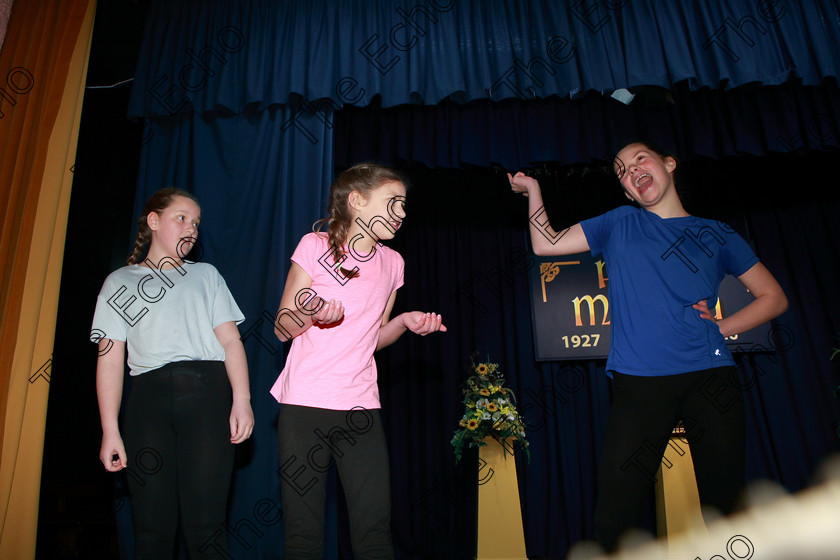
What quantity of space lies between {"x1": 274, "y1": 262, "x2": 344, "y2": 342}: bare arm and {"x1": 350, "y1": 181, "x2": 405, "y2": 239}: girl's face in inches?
11.1

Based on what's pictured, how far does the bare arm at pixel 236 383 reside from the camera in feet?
6.12

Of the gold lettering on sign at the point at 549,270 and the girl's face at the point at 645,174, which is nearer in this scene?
the girl's face at the point at 645,174

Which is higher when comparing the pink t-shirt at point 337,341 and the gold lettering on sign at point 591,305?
the gold lettering on sign at point 591,305

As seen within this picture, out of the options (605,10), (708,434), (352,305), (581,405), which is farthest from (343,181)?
(581,405)

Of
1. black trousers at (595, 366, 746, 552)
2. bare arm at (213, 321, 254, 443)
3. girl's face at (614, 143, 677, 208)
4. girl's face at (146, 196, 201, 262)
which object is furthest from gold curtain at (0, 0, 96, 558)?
girl's face at (614, 143, 677, 208)

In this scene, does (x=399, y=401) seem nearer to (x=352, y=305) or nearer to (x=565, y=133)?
(x=565, y=133)

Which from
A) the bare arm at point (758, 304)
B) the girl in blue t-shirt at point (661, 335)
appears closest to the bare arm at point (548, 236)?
the girl in blue t-shirt at point (661, 335)

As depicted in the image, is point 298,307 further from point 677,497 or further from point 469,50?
point 677,497

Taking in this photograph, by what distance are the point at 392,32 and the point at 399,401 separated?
2.22 m

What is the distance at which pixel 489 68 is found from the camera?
2.98 meters

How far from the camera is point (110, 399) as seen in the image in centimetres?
182

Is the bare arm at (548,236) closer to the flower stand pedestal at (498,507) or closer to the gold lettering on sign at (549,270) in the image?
the flower stand pedestal at (498,507)

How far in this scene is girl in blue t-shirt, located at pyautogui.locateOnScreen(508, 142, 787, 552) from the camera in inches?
61.2

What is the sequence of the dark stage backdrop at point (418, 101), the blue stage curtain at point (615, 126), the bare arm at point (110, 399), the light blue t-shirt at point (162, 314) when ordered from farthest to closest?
the blue stage curtain at point (615, 126) → the dark stage backdrop at point (418, 101) → the light blue t-shirt at point (162, 314) → the bare arm at point (110, 399)
